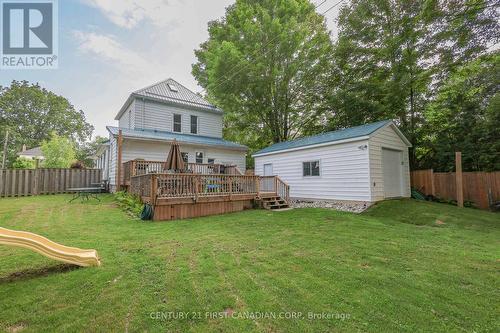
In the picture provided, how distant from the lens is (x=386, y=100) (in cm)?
1397

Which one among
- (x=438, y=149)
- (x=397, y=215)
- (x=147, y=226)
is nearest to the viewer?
(x=147, y=226)

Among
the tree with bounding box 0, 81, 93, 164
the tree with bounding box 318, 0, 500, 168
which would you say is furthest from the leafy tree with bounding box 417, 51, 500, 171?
the tree with bounding box 0, 81, 93, 164

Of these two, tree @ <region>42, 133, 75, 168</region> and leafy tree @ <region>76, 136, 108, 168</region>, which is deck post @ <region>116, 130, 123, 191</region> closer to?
tree @ <region>42, 133, 75, 168</region>

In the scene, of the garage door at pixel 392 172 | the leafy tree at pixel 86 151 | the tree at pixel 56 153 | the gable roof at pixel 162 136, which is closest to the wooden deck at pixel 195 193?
the gable roof at pixel 162 136

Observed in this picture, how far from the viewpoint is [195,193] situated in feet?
26.1

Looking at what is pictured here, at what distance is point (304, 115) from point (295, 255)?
16576mm

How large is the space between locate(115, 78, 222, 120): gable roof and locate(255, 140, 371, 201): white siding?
7778mm

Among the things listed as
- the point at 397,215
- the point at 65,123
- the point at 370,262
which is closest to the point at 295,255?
the point at 370,262

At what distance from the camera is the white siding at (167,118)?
14.1 meters

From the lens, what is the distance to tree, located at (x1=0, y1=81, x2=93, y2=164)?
3094 cm

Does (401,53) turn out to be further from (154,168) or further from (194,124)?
(154,168)

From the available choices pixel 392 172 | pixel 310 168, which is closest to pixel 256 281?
pixel 310 168

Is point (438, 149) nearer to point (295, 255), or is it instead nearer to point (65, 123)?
point (295, 255)

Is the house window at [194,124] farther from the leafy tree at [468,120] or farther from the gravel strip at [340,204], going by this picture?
the leafy tree at [468,120]
